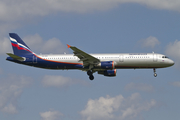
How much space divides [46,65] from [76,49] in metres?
9.02

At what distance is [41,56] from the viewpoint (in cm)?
6906

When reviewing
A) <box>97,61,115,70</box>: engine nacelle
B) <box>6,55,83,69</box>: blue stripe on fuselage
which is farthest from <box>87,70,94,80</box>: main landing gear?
<box>97,61,115,70</box>: engine nacelle

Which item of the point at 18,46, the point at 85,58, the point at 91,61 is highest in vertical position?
the point at 18,46

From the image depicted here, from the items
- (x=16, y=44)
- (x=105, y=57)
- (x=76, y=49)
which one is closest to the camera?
Result: (x=76, y=49)

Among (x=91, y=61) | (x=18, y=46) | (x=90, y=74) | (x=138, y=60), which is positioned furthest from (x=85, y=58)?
(x=18, y=46)

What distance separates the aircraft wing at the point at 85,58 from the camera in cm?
6370

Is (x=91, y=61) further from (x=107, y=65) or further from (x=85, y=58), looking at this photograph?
(x=107, y=65)

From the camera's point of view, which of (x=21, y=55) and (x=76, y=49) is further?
(x=21, y=55)

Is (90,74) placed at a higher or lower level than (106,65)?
lower

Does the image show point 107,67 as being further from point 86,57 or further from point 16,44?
point 16,44

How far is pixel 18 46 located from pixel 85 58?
15855 millimetres

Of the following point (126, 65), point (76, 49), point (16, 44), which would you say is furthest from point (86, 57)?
point (16, 44)

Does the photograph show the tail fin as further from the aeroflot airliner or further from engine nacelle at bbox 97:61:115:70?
engine nacelle at bbox 97:61:115:70

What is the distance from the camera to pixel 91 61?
Answer: 65812 mm
